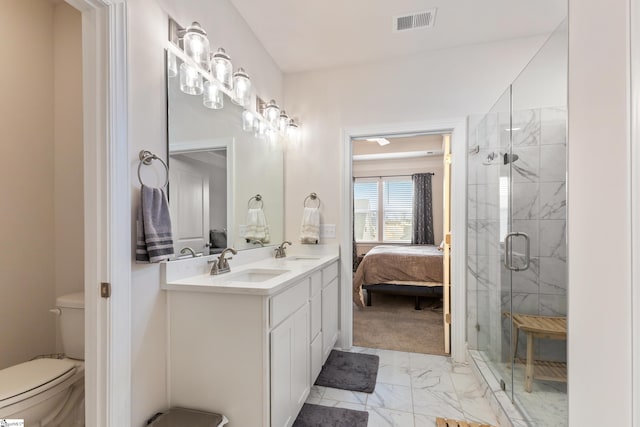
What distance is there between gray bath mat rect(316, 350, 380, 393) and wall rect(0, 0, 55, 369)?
6.22ft

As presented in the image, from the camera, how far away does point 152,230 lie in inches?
51.9

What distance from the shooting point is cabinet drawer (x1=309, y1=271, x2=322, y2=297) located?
2.00m

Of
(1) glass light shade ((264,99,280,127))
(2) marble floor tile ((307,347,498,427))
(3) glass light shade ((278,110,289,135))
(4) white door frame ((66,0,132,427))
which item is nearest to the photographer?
→ (4) white door frame ((66,0,132,427))

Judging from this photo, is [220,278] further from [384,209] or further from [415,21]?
[384,209]

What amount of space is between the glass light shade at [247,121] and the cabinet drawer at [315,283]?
1.23 meters

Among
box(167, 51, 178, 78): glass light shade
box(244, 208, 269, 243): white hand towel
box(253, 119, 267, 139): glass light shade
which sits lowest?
box(244, 208, 269, 243): white hand towel

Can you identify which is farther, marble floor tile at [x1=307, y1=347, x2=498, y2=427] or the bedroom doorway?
the bedroom doorway

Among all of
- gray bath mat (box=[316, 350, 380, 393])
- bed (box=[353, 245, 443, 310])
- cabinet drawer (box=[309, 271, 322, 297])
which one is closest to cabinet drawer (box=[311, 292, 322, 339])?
cabinet drawer (box=[309, 271, 322, 297])

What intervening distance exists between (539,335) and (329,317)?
56.8 inches

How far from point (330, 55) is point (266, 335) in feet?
7.92

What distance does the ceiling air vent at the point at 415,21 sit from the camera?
219 centimetres

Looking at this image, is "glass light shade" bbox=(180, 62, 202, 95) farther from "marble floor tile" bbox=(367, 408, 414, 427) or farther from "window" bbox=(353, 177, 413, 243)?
"window" bbox=(353, 177, 413, 243)

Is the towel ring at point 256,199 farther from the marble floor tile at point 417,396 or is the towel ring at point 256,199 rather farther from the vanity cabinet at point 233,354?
the marble floor tile at point 417,396

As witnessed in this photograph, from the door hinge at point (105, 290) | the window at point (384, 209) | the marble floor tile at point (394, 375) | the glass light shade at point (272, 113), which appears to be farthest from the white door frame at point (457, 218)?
the window at point (384, 209)
